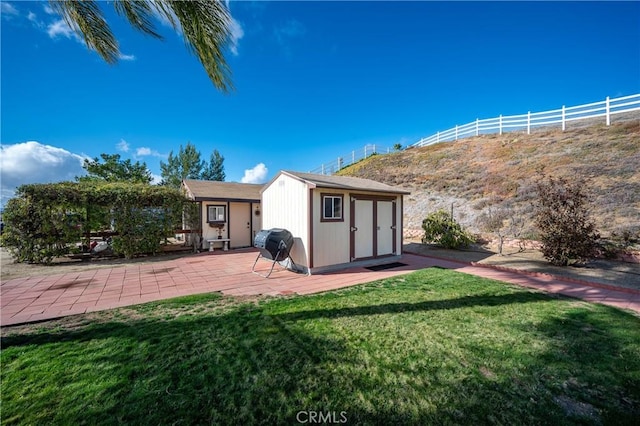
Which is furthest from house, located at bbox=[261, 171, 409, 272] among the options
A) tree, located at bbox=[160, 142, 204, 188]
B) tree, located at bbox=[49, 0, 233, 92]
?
tree, located at bbox=[160, 142, 204, 188]

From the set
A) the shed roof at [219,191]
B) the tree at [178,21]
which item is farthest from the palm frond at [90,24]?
the shed roof at [219,191]

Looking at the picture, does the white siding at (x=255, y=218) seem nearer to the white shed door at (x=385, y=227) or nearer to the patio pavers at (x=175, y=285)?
the patio pavers at (x=175, y=285)

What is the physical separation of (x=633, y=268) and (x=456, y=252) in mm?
4261

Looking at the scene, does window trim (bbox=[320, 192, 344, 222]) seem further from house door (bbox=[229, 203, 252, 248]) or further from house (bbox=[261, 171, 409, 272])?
house door (bbox=[229, 203, 252, 248])

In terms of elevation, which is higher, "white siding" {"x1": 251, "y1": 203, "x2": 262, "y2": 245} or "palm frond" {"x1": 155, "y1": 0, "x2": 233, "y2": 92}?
"palm frond" {"x1": 155, "y1": 0, "x2": 233, "y2": 92}

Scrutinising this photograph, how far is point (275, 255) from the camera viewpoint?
21.6ft

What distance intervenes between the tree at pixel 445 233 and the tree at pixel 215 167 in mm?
28530

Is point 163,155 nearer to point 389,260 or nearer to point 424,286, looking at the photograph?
point 389,260

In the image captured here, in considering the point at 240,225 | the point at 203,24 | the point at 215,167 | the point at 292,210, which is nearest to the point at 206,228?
the point at 240,225

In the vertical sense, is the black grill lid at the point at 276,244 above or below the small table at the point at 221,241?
above

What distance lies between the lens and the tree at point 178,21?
125 inches

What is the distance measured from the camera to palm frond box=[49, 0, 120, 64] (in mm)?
3317

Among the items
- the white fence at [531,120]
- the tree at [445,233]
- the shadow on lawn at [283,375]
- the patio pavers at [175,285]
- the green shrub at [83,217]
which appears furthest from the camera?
the white fence at [531,120]

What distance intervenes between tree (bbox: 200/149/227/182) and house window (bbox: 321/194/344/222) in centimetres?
2889
